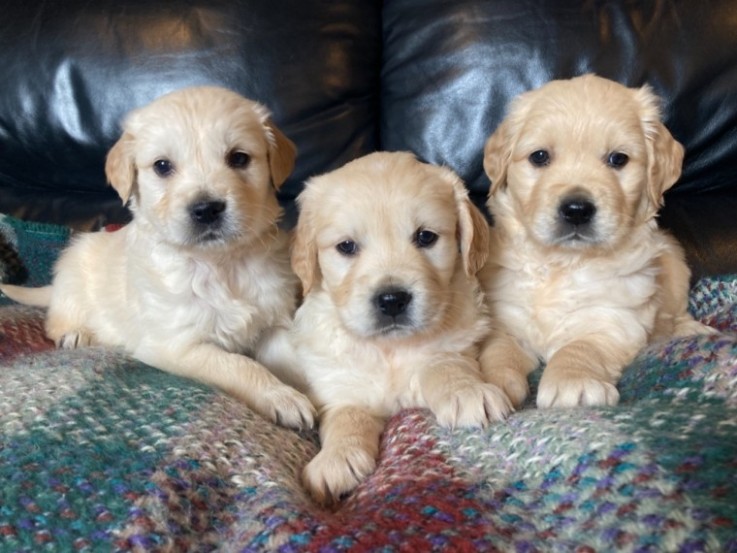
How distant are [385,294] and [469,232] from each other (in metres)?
0.40

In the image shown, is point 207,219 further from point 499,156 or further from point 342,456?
point 499,156

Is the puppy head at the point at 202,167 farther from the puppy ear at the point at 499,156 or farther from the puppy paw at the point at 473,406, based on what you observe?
the puppy paw at the point at 473,406

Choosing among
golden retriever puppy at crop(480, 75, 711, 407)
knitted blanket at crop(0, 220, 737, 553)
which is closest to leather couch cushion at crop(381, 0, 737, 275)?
golden retriever puppy at crop(480, 75, 711, 407)

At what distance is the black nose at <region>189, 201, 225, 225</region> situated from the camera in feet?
6.85

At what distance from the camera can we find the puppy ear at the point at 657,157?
7.52 feet

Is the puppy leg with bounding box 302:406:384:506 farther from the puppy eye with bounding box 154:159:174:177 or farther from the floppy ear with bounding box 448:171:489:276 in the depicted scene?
the puppy eye with bounding box 154:159:174:177

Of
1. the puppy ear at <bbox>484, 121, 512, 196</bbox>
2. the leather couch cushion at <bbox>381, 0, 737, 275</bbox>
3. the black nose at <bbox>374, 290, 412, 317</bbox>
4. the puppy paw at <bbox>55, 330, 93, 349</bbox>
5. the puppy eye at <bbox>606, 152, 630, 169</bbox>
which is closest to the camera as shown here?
the black nose at <bbox>374, 290, 412, 317</bbox>

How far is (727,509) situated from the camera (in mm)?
1083

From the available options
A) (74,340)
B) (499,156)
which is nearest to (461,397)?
(499,156)

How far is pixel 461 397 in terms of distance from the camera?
174 centimetres

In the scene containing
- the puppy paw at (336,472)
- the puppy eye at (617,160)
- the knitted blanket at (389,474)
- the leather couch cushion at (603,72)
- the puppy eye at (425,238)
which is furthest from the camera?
the leather couch cushion at (603,72)

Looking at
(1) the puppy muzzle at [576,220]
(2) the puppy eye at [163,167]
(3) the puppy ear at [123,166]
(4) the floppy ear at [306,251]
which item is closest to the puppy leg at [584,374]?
(1) the puppy muzzle at [576,220]

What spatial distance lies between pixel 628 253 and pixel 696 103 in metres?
1.23

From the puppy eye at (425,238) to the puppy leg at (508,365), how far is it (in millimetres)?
405
